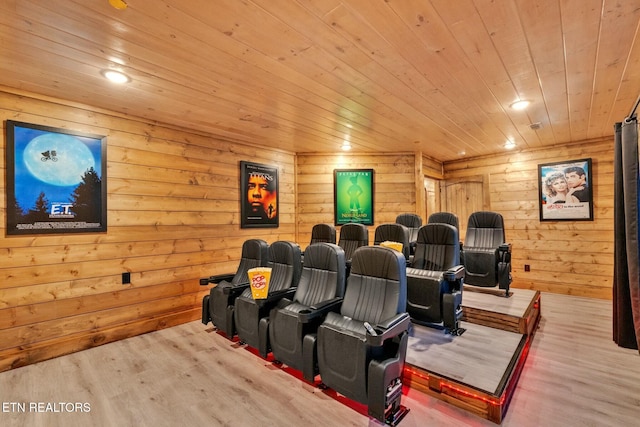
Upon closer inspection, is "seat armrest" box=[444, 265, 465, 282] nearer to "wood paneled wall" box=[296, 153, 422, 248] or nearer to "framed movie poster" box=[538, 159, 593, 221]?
"wood paneled wall" box=[296, 153, 422, 248]

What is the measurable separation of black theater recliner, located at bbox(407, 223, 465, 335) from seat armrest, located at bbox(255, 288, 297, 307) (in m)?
1.20

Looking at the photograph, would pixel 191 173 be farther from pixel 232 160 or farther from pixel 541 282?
pixel 541 282

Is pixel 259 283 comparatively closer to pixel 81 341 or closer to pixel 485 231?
pixel 81 341

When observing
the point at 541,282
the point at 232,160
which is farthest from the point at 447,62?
the point at 541,282

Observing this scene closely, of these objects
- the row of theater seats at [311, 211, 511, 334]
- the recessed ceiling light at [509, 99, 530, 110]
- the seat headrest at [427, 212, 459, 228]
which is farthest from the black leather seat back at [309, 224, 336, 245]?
the recessed ceiling light at [509, 99, 530, 110]

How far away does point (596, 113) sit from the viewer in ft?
11.6

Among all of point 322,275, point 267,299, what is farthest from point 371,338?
point 267,299

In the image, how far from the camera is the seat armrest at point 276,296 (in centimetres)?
275

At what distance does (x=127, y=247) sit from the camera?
341cm

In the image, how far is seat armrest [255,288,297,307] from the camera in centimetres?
275

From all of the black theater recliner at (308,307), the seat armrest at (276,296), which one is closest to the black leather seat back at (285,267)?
the seat armrest at (276,296)

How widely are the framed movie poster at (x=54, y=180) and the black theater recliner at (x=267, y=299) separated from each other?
1.85 metres

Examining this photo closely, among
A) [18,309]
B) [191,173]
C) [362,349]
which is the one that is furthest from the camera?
[191,173]

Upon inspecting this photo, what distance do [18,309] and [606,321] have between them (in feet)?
21.4
